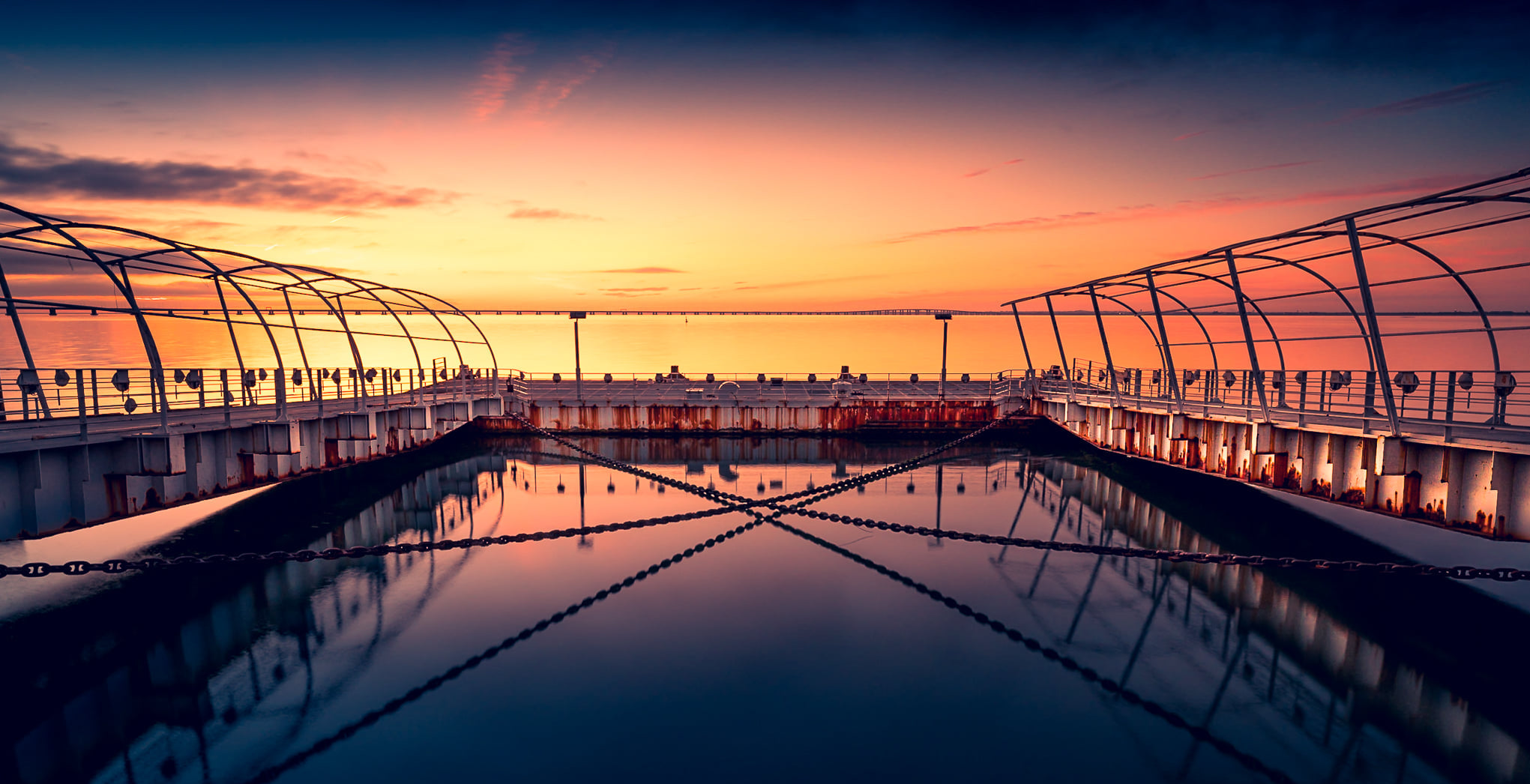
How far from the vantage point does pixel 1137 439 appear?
2831 centimetres

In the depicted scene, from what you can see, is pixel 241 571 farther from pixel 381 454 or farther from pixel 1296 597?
pixel 1296 597

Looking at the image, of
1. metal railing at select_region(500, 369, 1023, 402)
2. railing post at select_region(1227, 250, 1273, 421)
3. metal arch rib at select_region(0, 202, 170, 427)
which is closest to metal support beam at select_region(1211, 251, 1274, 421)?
railing post at select_region(1227, 250, 1273, 421)

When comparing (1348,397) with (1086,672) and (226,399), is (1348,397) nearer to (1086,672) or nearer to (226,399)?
(1086,672)

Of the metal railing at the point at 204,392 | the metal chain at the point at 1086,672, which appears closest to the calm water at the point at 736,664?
the metal chain at the point at 1086,672

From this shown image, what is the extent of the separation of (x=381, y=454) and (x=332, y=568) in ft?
30.9

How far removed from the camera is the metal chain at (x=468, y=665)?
38.0 ft

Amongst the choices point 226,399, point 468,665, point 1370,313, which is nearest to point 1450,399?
point 1370,313

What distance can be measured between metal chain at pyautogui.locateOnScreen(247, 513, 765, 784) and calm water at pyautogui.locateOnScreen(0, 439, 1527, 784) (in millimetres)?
109

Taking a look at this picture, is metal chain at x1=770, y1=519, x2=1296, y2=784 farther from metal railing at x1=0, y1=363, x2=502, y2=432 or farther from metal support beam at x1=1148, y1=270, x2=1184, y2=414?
metal railing at x1=0, y1=363, x2=502, y2=432

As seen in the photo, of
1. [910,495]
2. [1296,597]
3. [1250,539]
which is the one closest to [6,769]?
[910,495]

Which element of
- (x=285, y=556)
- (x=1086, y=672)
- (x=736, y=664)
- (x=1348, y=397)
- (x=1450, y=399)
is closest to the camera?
(x=285, y=556)

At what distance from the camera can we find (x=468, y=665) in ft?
48.5

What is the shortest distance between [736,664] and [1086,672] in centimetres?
748

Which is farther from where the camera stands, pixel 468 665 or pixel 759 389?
pixel 759 389
